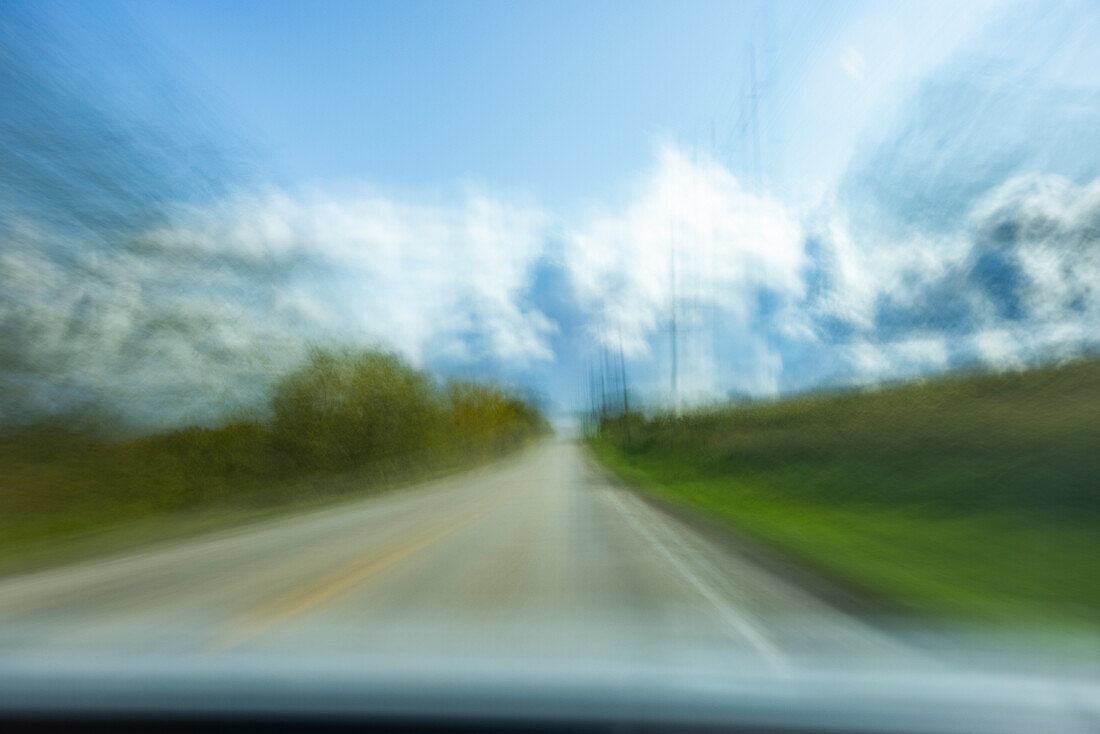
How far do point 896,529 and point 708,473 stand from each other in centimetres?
2376

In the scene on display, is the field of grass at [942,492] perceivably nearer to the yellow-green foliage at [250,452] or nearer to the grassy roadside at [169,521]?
the grassy roadside at [169,521]

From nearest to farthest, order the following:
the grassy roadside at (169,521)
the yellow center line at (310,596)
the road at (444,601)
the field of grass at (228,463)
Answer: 1. the road at (444,601)
2. the yellow center line at (310,596)
3. the grassy roadside at (169,521)
4. the field of grass at (228,463)

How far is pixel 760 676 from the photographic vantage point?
11.5 ft

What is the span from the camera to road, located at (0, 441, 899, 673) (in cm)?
693

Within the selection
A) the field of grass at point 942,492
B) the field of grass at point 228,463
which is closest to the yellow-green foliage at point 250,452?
the field of grass at point 228,463

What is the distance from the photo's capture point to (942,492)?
2062cm

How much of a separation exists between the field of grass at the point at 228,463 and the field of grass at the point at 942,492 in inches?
474

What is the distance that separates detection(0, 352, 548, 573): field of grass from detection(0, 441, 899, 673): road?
3.53 metres

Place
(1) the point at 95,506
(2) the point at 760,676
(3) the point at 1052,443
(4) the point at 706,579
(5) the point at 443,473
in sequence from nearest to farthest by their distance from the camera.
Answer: (2) the point at 760,676 → (4) the point at 706,579 → (3) the point at 1052,443 → (1) the point at 95,506 → (5) the point at 443,473

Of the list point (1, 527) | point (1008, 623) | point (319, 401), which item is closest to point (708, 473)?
point (319, 401)

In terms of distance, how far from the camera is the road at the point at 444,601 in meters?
6.93

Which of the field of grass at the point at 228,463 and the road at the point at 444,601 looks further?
the field of grass at the point at 228,463

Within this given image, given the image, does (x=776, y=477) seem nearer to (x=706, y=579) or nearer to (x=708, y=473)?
(x=708, y=473)

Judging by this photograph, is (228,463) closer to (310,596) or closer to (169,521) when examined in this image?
(169,521)
